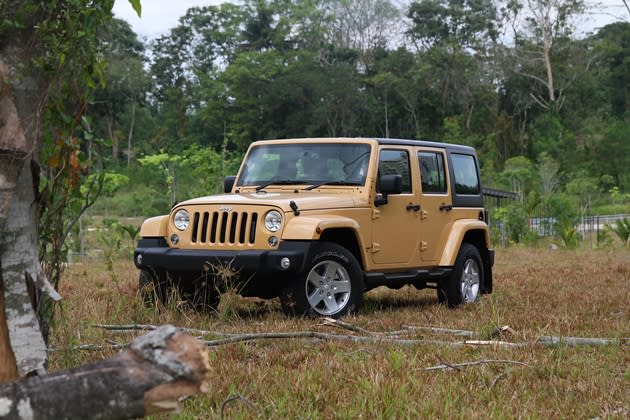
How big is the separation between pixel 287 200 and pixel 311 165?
3.84 feet

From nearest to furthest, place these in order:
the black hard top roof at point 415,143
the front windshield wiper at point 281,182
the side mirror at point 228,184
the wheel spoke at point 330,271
→ 1. the wheel spoke at point 330,271
2. the front windshield wiper at point 281,182
3. the black hard top roof at point 415,143
4. the side mirror at point 228,184

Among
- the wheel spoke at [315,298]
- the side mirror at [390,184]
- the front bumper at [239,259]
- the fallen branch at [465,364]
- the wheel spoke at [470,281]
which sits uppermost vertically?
the side mirror at [390,184]

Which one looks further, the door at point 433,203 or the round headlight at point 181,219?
the door at point 433,203

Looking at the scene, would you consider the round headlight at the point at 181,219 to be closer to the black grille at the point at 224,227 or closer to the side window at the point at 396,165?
the black grille at the point at 224,227

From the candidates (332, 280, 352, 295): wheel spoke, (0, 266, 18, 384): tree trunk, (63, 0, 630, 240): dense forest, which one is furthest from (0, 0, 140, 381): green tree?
(63, 0, 630, 240): dense forest

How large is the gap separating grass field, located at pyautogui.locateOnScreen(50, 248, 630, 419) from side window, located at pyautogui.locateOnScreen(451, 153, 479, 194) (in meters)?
1.53

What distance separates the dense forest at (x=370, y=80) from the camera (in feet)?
192

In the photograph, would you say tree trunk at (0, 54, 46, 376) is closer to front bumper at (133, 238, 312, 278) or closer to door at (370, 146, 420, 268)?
front bumper at (133, 238, 312, 278)

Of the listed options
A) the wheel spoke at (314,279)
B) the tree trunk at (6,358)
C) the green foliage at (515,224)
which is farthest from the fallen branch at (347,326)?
the green foliage at (515,224)

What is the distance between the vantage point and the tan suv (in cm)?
863

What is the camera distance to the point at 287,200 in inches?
347

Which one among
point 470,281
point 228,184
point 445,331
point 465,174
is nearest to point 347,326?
point 445,331

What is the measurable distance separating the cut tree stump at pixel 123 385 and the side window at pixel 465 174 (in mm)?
8481

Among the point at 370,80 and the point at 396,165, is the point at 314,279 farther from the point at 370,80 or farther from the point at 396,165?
the point at 370,80
